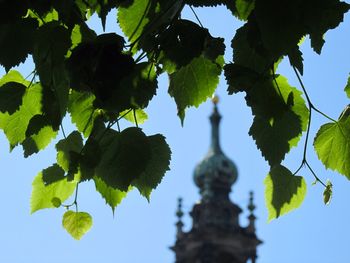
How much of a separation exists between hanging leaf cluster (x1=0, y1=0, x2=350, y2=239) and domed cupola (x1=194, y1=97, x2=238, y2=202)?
5170 centimetres

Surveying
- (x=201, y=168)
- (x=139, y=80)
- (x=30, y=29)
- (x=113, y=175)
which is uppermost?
(x=201, y=168)

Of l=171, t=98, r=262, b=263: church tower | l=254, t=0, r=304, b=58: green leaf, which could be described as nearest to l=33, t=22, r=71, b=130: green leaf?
l=254, t=0, r=304, b=58: green leaf

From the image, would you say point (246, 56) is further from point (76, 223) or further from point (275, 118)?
point (76, 223)

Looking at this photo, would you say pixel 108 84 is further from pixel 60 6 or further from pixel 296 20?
pixel 296 20

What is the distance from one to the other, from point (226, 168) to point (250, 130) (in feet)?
180

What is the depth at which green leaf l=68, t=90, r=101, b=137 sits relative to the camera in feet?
9.96

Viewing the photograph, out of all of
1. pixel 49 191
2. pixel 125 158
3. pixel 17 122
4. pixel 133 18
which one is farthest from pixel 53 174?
pixel 133 18

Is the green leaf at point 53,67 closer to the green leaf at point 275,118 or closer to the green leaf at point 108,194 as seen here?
the green leaf at point 108,194

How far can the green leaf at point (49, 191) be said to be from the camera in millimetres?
3191

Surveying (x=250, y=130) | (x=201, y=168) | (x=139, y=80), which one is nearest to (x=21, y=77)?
(x=139, y=80)

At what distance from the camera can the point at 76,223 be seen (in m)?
3.12

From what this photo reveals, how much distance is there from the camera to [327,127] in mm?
2799

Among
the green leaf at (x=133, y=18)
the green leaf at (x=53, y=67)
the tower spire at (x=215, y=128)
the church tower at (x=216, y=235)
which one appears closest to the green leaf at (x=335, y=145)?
the green leaf at (x=133, y=18)

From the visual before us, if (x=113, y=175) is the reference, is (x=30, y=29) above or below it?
above
